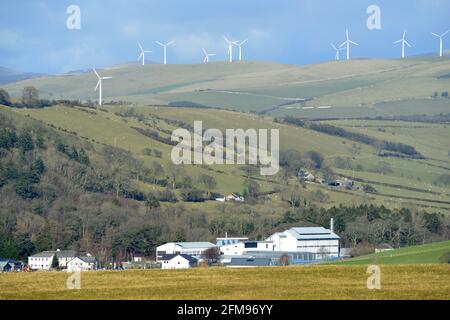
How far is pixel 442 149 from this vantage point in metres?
189

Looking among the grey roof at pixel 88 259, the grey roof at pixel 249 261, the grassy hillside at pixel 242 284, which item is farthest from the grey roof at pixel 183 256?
the grassy hillside at pixel 242 284

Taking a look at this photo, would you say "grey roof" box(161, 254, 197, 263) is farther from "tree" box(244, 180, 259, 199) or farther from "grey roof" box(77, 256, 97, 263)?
"tree" box(244, 180, 259, 199)

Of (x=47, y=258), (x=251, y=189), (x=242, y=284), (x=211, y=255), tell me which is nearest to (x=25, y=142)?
(x=251, y=189)

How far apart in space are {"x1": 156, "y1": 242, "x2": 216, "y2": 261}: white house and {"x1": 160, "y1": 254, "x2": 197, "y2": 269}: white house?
2952 millimetres

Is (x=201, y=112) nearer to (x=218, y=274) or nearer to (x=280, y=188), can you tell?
(x=280, y=188)

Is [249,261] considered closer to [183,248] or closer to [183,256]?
[183,256]

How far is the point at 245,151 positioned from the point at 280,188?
22.5 m

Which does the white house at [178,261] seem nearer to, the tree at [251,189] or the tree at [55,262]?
the tree at [55,262]

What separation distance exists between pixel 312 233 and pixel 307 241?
7.05 ft

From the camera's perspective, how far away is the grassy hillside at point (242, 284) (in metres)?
29.2

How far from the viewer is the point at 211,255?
89.6 m

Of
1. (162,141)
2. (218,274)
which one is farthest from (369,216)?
(218,274)

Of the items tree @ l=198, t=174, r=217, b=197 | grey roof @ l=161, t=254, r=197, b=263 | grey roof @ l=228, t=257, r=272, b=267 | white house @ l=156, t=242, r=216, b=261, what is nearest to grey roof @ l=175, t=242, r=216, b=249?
white house @ l=156, t=242, r=216, b=261

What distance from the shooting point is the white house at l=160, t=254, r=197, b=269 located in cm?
8419
